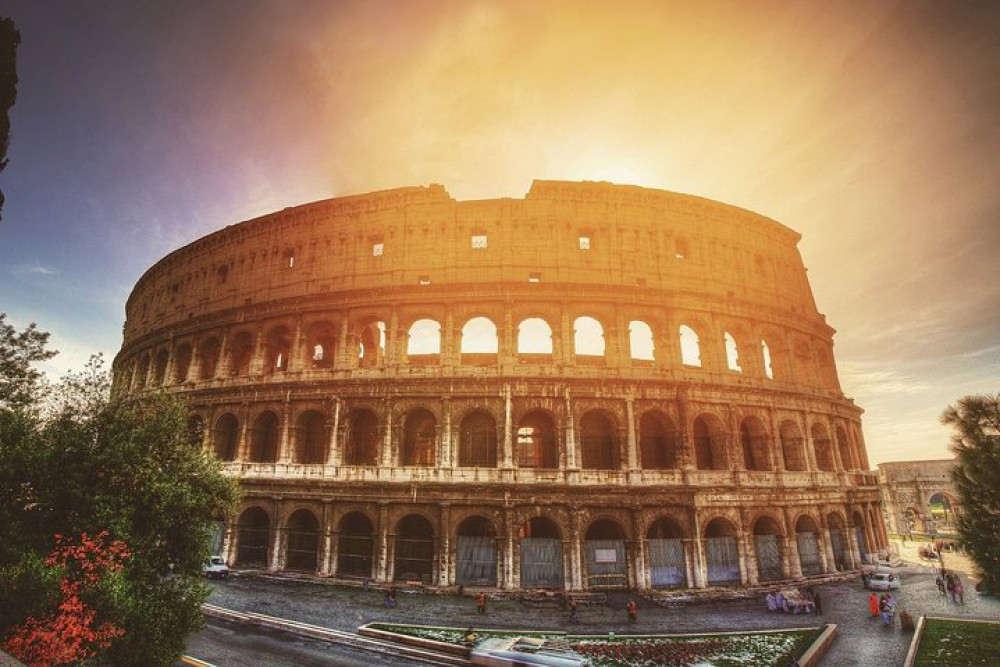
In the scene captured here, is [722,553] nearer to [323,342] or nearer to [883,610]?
[883,610]

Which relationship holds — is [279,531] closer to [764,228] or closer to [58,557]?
[58,557]

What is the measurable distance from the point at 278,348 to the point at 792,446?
1174 inches

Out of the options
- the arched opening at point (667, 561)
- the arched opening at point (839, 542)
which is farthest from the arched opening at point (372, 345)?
the arched opening at point (839, 542)

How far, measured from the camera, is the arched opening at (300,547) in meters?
22.7

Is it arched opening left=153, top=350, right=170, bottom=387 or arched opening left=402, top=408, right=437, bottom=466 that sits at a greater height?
arched opening left=153, top=350, right=170, bottom=387

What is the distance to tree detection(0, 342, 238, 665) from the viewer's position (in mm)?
10227

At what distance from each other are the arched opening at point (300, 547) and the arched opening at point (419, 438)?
5708 millimetres

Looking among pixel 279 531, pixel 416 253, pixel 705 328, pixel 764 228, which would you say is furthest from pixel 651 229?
pixel 279 531

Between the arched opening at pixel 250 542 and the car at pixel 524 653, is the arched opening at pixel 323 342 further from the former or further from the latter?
the car at pixel 524 653

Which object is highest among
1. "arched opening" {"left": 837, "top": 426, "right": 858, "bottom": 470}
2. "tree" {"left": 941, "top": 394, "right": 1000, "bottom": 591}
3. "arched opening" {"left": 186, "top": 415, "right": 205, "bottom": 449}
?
"arched opening" {"left": 186, "top": 415, "right": 205, "bottom": 449}

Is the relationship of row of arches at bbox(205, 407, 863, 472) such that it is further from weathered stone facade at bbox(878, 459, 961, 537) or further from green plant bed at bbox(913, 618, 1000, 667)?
weathered stone facade at bbox(878, 459, 961, 537)

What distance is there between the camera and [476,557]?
68.1ft

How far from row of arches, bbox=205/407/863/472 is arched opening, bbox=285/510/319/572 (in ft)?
10.6

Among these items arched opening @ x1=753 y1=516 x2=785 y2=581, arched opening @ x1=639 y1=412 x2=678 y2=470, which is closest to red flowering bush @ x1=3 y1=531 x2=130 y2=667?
arched opening @ x1=639 y1=412 x2=678 y2=470
